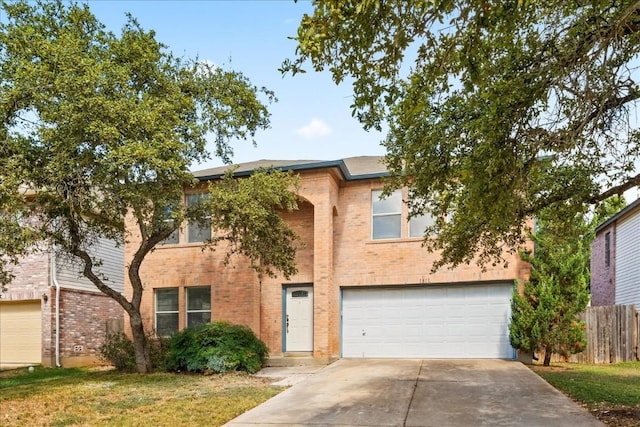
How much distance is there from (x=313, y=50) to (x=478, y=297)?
39.6 ft

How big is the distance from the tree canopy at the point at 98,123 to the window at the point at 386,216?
407cm

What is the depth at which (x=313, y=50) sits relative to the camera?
403 centimetres

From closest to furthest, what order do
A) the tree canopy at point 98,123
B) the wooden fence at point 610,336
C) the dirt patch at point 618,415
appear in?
the dirt patch at point 618,415 → the tree canopy at point 98,123 → the wooden fence at point 610,336

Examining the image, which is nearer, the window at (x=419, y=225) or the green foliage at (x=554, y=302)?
the green foliage at (x=554, y=302)

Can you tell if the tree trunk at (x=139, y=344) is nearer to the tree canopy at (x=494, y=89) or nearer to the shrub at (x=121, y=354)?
the shrub at (x=121, y=354)

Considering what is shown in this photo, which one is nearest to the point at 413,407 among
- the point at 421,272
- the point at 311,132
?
the point at 421,272

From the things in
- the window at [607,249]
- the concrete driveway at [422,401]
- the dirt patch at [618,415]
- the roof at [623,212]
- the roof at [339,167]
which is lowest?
the concrete driveway at [422,401]

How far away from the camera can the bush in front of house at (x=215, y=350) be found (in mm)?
12539

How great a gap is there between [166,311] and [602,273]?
1866cm

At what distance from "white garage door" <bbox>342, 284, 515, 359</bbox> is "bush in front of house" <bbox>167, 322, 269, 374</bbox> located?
3484mm

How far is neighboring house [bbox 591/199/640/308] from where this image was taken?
18.2m

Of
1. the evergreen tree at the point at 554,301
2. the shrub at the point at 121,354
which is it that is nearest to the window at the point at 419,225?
the evergreen tree at the point at 554,301

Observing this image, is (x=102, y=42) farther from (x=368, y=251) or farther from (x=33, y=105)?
(x=368, y=251)

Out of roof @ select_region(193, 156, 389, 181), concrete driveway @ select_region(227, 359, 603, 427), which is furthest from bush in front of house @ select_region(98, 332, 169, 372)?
roof @ select_region(193, 156, 389, 181)
